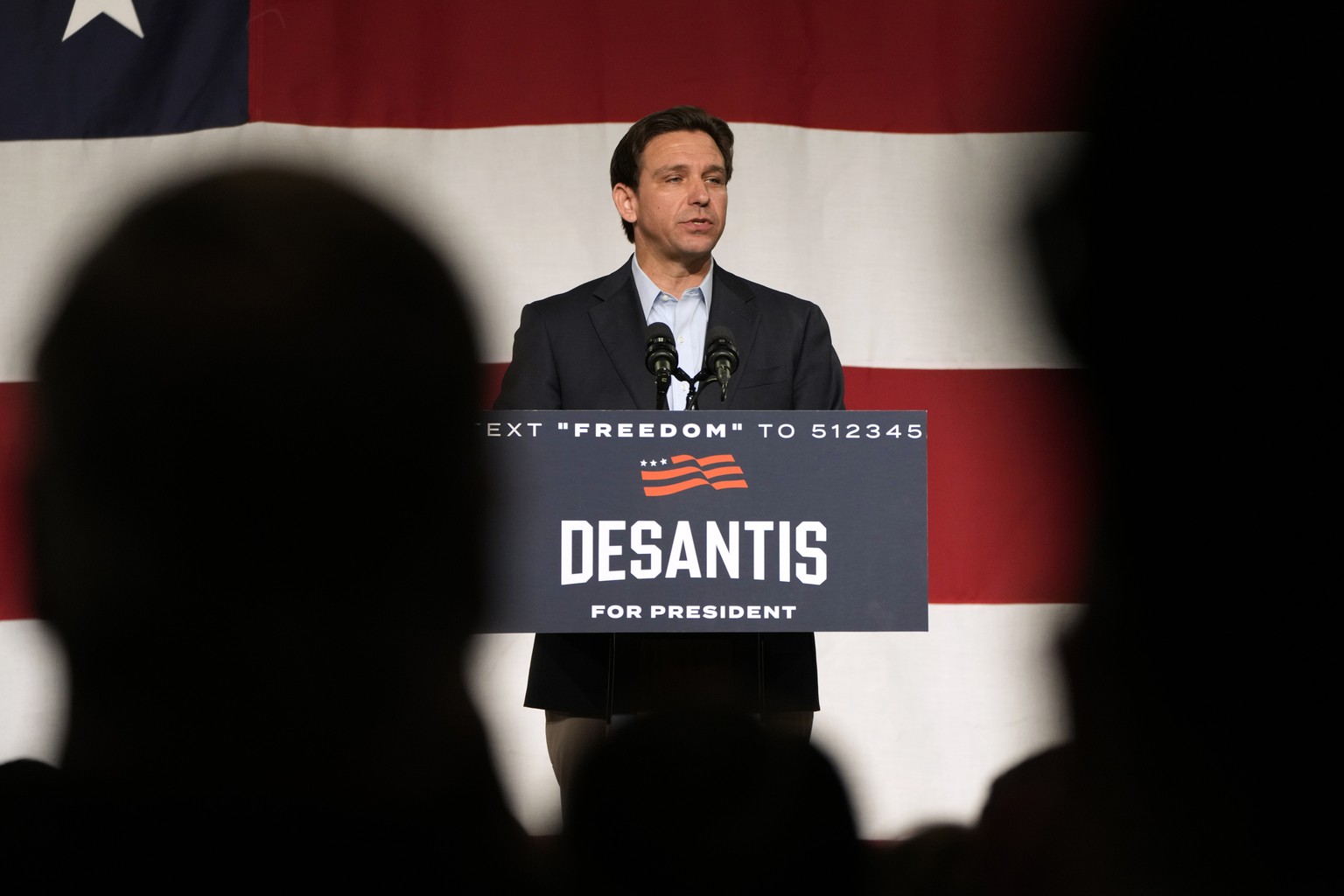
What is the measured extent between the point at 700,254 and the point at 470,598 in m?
0.61

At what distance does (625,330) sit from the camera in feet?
5.15

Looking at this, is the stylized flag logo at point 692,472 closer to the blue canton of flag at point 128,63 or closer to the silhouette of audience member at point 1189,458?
the silhouette of audience member at point 1189,458

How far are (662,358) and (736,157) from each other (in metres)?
1.25

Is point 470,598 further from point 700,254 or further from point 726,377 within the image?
point 700,254

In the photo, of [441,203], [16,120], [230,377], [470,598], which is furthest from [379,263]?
[470,598]

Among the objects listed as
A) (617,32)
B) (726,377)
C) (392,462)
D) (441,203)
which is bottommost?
(392,462)

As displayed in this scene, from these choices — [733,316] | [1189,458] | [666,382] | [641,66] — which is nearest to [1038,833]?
[1189,458]

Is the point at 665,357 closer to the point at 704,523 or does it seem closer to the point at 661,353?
the point at 661,353

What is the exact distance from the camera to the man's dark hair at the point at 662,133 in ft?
5.36

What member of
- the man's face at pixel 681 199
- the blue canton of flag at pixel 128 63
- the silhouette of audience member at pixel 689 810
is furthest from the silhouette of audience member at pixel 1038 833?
the blue canton of flag at pixel 128 63

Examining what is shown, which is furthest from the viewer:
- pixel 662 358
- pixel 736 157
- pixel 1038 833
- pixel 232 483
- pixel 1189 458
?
pixel 736 157

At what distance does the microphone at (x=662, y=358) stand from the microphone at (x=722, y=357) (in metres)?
0.04

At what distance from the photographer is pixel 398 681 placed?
1259mm

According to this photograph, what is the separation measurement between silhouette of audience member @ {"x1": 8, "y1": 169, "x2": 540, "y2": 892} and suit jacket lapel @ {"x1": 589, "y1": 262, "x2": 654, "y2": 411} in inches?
9.2
